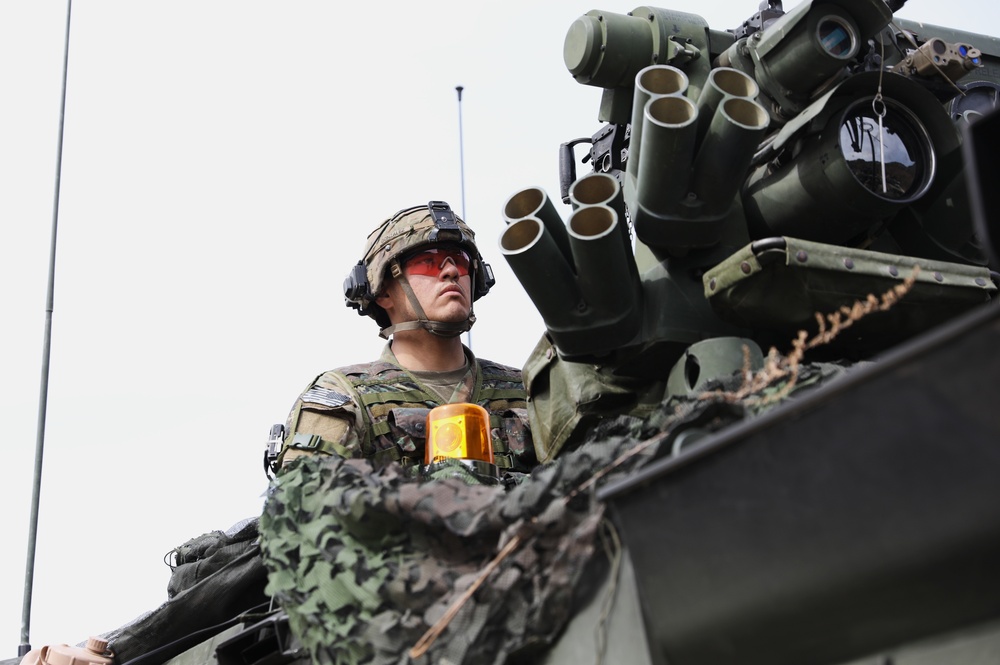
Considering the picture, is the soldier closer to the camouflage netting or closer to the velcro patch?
the velcro patch

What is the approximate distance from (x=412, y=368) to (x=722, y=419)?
3663mm

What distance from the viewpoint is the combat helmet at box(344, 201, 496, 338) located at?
20.3 feet

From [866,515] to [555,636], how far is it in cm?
89

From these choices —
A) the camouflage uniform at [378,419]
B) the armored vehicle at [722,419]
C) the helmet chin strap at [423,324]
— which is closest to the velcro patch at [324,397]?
the camouflage uniform at [378,419]

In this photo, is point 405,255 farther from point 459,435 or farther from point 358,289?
point 459,435

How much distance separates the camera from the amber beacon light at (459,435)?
4.09 metres

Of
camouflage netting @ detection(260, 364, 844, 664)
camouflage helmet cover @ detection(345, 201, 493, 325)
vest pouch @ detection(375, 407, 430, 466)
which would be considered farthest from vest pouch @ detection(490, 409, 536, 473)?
camouflage netting @ detection(260, 364, 844, 664)

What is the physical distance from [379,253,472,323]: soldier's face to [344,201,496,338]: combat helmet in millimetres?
34

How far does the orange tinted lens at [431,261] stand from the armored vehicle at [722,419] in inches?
49.7

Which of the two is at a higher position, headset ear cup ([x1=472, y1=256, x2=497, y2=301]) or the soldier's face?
headset ear cup ([x1=472, y1=256, x2=497, y2=301])

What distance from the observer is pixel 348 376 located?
18.7 ft

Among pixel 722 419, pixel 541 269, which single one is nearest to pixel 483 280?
pixel 541 269

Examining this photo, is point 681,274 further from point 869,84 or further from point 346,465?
point 346,465

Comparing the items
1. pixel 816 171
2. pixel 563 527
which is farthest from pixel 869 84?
pixel 563 527
